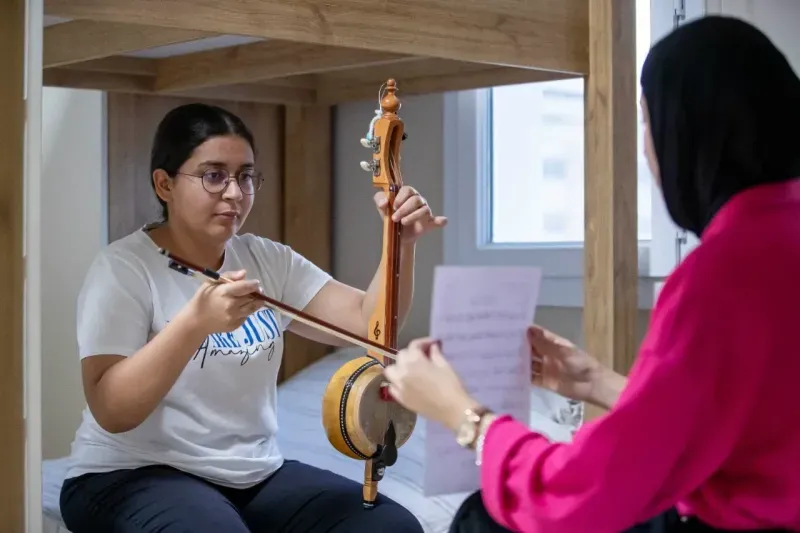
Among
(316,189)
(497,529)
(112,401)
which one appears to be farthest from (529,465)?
(316,189)

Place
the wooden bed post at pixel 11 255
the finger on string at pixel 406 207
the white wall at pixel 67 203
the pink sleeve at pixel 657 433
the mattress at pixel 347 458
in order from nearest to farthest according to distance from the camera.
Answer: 1. the pink sleeve at pixel 657 433
2. the wooden bed post at pixel 11 255
3. the finger on string at pixel 406 207
4. the mattress at pixel 347 458
5. the white wall at pixel 67 203

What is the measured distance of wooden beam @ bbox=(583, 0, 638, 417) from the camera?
66.9 inches

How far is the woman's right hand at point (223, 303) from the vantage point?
3.93 ft

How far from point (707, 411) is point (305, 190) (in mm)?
1820

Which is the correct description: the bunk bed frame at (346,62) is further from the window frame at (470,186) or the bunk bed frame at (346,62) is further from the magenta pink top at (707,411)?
the magenta pink top at (707,411)

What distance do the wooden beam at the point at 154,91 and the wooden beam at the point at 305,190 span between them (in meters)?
0.05

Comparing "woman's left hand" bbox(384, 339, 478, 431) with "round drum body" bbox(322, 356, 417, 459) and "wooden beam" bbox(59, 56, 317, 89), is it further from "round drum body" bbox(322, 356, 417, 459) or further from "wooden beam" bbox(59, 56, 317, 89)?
"wooden beam" bbox(59, 56, 317, 89)

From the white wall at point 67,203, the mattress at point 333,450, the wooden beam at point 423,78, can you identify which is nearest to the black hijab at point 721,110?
the mattress at point 333,450

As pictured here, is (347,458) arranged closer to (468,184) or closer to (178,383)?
(178,383)

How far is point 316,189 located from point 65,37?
98cm

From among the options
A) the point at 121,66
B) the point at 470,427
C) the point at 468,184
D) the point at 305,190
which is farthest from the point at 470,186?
the point at 470,427

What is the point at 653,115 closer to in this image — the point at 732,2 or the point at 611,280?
the point at 611,280

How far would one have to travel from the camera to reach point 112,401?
125 cm

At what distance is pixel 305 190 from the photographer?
254 cm
